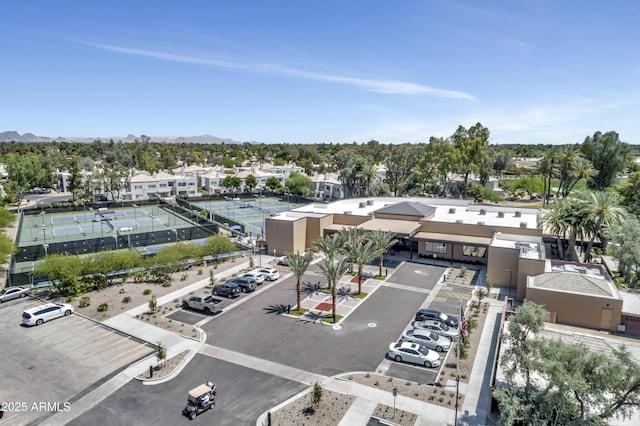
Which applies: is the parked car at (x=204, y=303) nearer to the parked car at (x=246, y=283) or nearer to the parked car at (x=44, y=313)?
the parked car at (x=246, y=283)

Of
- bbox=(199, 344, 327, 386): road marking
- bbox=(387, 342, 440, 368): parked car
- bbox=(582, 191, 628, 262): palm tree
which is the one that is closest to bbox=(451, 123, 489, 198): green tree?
bbox=(582, 191, 628, 262): palm tree

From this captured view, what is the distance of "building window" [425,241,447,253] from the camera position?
52031 mm

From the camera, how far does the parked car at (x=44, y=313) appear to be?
33344 millimetres

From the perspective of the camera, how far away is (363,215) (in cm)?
5994

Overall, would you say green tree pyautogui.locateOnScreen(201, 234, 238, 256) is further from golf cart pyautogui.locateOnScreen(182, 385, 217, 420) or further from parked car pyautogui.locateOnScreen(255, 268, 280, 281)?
golf cart pyautogui.locateOnScreen(182, 385, 217, 420)

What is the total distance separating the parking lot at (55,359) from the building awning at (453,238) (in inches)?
1373

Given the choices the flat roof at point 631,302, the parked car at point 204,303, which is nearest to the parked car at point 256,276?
the parked car at point 204,303

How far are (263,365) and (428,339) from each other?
12066 millimetres

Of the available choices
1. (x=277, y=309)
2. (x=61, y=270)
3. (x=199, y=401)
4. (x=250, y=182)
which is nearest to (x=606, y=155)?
(x=277, y=309)

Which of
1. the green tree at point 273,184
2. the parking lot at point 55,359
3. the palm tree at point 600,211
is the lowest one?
the parking lot at point 55,359

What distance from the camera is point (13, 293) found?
39562mm

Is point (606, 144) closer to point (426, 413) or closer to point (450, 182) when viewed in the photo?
point (450, 182)

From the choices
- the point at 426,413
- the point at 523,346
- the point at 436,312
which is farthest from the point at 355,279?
the point at 523,346

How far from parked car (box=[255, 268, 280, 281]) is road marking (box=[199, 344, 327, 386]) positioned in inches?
588
